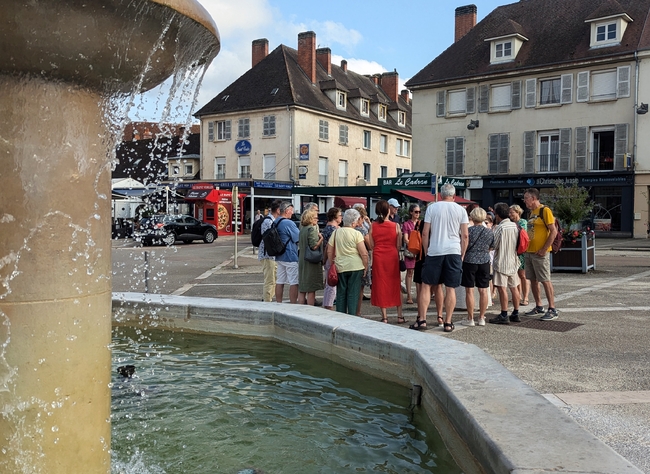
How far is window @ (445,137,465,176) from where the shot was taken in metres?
35.5

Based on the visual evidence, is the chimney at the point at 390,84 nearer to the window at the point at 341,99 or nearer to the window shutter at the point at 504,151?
the window at the point at 341,99

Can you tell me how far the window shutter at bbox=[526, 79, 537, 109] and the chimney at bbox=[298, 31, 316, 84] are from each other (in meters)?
16.6

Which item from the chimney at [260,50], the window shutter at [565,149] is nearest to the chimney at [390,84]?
the chimney at [260,50]

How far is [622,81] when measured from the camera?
30.3m

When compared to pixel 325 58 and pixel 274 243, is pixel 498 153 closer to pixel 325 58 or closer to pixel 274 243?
pixel 325 58

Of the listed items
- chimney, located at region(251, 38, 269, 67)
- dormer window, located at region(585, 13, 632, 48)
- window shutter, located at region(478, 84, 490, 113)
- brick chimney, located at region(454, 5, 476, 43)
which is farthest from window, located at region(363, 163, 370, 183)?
dormer window, located at region(585, 13, 632, 48)

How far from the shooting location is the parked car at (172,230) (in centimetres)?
2830

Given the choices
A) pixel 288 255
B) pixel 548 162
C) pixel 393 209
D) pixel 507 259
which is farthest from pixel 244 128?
pixel 507 259

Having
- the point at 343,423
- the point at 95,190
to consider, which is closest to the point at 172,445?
the point at 343,423

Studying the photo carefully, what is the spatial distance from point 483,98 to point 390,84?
21351mm

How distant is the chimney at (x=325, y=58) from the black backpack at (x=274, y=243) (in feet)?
131

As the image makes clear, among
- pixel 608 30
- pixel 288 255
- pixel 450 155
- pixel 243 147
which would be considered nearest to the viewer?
pixel 288 255

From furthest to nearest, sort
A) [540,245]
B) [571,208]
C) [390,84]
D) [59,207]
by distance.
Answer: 1. [390,84]
2. [571,208]
3. [540,245]
4. [59,207]

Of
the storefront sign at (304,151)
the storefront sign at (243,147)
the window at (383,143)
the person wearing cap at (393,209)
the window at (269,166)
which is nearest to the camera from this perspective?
the person wearing cap at (393,209)
